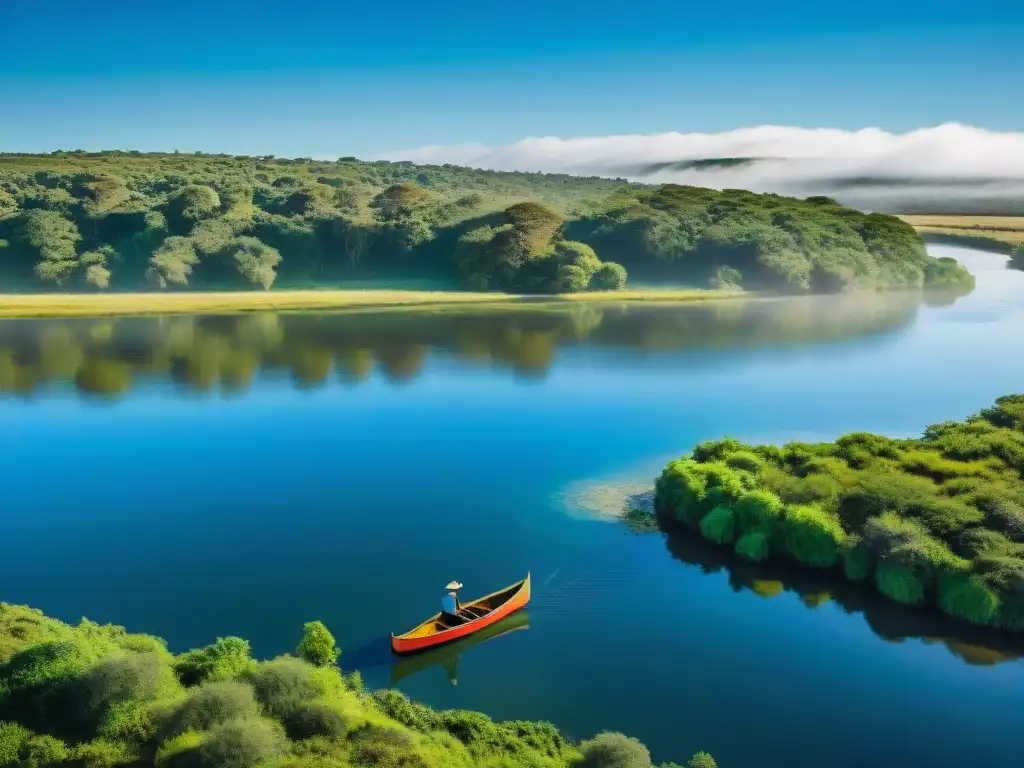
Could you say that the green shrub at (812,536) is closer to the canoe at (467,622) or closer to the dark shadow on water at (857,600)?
the dark shadow on water at (857,600)

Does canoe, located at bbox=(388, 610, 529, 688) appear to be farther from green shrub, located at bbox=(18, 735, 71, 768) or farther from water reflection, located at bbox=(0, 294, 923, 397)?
water reflection, located at bbox=(0, 294, 923, 397)

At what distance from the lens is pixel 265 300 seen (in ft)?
263

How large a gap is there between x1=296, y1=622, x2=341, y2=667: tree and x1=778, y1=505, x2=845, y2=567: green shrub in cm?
1100

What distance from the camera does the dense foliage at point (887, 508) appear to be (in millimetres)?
19047

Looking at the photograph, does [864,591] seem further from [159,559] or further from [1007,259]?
[1007,259]

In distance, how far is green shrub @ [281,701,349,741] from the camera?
12.5 meters

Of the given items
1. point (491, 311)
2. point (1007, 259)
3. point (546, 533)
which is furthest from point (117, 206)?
point (1007, 259)

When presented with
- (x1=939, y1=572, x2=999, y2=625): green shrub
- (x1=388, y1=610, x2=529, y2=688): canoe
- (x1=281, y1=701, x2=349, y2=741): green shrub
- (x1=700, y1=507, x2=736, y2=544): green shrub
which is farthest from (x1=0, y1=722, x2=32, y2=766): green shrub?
(x1=939, y1=572, x2=999, y2=625): green shrub

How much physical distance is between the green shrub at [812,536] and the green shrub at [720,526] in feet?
4.36

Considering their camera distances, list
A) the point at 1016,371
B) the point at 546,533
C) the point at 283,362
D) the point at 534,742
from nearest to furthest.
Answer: the point at 534,742 → the point at 546,533 → the point at 1016,371 → the point at 283,362

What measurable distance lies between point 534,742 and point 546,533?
1000cm

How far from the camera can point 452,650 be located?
17.7m

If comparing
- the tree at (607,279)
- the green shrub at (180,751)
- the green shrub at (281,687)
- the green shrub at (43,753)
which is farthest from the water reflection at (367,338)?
the green shrub at (180,751)

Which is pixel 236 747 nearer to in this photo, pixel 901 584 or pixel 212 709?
pixel 212 709
